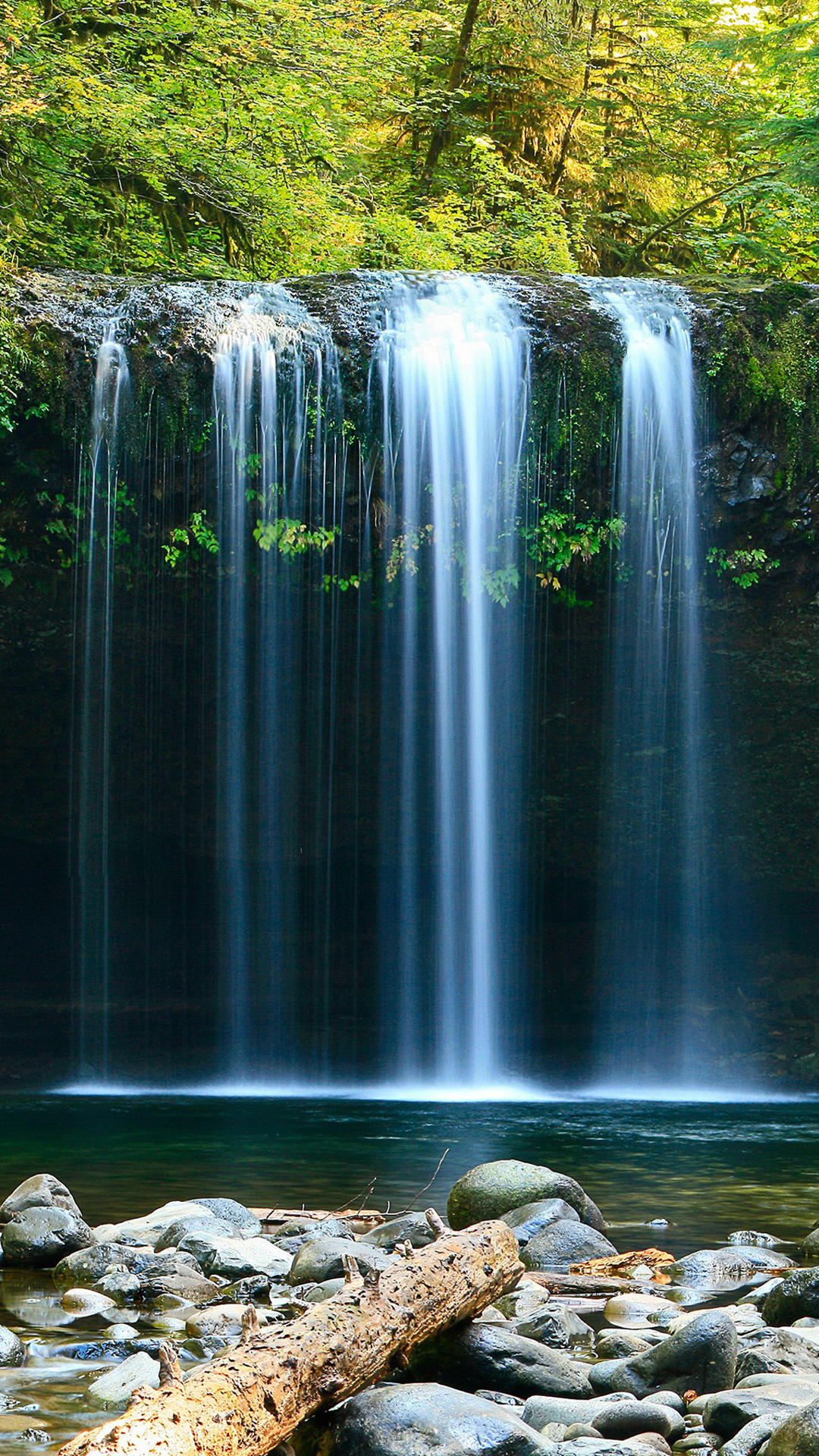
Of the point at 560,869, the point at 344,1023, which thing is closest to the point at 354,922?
the point at 344,1023

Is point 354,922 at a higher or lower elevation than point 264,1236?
higher

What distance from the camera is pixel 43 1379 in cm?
355

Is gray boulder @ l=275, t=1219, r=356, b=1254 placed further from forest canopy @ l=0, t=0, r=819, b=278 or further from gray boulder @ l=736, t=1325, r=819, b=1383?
forest canopy @ l=0, t=0, r=819, b=278

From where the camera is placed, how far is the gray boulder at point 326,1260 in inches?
173

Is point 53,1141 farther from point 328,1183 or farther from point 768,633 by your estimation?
point 768,633

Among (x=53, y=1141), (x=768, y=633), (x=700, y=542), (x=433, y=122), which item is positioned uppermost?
(x=433, y=122)

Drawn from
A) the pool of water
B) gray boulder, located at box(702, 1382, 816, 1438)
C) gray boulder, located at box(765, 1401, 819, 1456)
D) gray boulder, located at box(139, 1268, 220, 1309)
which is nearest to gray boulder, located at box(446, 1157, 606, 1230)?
the pool of water

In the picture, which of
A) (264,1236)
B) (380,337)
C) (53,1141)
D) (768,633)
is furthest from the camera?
(768,633)

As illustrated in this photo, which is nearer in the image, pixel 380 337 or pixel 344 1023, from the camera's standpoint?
pixel 380 337

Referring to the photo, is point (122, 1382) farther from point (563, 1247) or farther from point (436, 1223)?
point (563, 1247)

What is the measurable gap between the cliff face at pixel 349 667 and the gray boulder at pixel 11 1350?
798cm

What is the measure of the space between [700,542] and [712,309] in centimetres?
197

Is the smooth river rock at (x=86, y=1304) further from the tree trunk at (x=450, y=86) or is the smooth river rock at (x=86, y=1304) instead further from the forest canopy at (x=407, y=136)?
the tree trunk at (x=450, y=86)

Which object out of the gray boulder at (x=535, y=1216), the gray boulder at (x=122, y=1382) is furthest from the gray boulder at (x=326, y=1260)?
the gray boulder at (x=122, y=1382)
